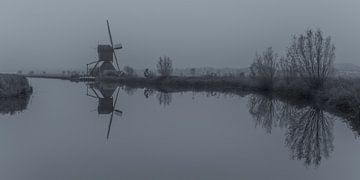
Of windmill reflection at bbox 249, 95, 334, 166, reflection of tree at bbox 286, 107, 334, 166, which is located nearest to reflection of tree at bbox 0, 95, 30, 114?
windmill reflection at bbox 249, 95, 334, 166

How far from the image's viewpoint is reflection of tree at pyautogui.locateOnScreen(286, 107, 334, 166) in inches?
441

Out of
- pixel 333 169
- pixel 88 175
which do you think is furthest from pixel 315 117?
pixel 88 175

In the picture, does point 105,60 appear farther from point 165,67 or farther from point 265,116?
point 265,116

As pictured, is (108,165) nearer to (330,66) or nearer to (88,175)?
(88,175)

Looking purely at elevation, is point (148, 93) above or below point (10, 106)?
below

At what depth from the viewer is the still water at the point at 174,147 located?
8945mm

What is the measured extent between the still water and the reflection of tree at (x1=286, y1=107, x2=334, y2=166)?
1.0 inches

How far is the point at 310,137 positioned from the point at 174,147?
496 cm

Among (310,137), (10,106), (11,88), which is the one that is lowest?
(310,137)

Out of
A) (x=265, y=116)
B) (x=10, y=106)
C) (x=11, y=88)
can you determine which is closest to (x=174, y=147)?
(x=265, y=116)

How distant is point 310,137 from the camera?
45.3ft

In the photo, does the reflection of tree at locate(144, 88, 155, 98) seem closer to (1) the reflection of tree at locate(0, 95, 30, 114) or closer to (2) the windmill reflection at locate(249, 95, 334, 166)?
(1) the reflection of tree at locate(0, 95, 30, 114)

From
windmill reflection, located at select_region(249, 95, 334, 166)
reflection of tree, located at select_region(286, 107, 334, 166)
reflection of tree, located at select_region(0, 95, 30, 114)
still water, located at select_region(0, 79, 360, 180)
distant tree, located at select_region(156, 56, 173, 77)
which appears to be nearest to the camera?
still water, located at select_region(0, 79, 360, 180)

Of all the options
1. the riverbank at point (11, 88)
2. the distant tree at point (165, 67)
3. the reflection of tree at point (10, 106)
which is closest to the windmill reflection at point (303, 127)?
the reflection of tree at point (10, 106)
